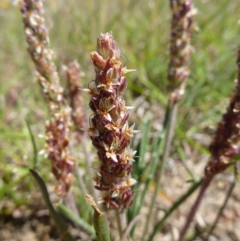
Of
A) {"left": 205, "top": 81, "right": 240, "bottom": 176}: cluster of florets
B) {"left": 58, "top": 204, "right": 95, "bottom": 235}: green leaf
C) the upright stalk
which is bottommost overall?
{"left": 58, "top": 204, "right": 95, "bottom": 235}: green leaf

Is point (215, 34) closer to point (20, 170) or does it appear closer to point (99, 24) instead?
point (99, 24)

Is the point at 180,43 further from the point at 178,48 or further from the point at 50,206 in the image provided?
the point at 50,206

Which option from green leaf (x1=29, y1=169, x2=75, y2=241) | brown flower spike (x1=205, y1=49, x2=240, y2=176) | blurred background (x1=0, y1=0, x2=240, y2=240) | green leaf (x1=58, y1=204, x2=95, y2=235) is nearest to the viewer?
brown flower spike (x1=205, y1=49, x2=240, y2=176)

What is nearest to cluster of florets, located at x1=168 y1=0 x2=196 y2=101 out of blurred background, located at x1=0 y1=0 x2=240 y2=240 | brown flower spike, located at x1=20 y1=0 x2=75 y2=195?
blurred background, located at x1=0 y1=0 x2=240 y2=240

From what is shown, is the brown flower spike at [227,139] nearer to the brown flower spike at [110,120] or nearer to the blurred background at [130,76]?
the brown flower spike at [110,120]

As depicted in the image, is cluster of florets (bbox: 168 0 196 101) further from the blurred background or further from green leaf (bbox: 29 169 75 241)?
green leaf (bbox: 29 169 75 241)

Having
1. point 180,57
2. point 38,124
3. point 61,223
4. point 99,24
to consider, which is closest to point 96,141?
point 61,223

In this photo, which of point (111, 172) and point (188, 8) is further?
point (188, 8)
